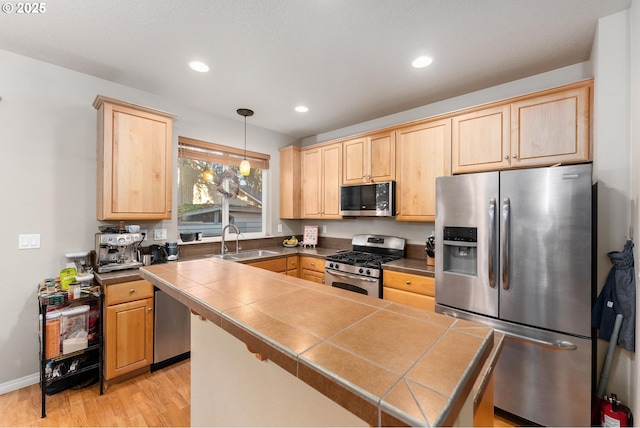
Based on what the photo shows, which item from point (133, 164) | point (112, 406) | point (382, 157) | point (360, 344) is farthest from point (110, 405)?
point (382, 157)

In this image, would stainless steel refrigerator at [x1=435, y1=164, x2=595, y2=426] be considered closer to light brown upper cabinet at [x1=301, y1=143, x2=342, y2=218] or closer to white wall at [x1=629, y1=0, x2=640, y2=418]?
white wall at [x1=629, y1=0, x2=640, y2=418]

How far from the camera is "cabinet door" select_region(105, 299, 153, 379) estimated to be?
220 centimetres

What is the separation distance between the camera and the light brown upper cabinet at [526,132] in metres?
1.99

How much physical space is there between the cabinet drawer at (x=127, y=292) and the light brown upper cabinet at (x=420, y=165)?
2.56 metres

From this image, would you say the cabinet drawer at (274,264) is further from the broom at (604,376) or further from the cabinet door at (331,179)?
the broom at (604,376)

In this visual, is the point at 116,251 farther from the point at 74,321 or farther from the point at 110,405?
the point at 110,405

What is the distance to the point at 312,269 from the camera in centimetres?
345

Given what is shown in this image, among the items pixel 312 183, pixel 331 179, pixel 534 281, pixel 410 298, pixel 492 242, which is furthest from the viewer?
pixel 312 183

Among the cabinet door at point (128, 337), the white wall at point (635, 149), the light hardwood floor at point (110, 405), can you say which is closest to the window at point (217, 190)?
the cabinet door at point (128, 337)

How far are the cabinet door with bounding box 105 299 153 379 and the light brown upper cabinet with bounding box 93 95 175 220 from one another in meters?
0.81

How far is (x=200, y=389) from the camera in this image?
4.89 ft

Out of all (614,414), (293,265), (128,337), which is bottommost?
(614,414)

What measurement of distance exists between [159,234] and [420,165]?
2.86 metres

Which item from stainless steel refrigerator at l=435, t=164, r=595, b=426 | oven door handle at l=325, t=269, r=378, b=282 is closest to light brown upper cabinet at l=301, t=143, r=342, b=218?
oven door handle at l=325, t=269, r=378, b=282
